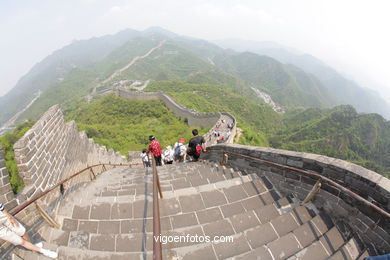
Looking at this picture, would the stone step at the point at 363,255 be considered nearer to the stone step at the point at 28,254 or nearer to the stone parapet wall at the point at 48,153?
the stone step at the point at 28,254

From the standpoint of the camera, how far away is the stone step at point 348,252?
227 cm

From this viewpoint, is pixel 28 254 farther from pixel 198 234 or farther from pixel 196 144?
pixel 196 144

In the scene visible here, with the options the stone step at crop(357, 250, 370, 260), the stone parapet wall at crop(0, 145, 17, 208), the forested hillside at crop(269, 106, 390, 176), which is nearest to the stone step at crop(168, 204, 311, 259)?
the stone step at crop(357, 250, 370, 260)

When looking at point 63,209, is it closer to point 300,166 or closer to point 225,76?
point 300,166

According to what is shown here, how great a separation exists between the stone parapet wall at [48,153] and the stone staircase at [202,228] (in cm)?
77

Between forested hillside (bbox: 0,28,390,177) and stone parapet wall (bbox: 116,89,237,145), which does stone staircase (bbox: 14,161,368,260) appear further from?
forested hillside (bbox: 0,28,390,177)

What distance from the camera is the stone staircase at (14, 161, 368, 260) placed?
2.24 meters

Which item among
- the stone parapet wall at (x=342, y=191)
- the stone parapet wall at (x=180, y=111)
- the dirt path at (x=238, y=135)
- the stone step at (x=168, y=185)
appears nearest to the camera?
the stone parapet wall at (x=342, y=191)

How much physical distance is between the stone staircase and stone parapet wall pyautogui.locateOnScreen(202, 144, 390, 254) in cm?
21

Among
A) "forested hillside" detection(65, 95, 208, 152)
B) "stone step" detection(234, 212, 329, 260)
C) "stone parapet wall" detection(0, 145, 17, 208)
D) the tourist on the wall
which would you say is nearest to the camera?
"stone step" detection(234, 212, 329, 260)

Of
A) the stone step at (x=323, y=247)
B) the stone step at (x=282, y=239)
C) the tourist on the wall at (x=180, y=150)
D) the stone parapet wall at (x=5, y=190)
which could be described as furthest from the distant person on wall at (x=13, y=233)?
the tourist on the wall at (x=180, y=150)

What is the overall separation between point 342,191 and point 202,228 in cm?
214

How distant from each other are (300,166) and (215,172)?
2.19 m

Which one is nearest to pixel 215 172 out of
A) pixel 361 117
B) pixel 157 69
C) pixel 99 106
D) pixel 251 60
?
pixel 99 106
